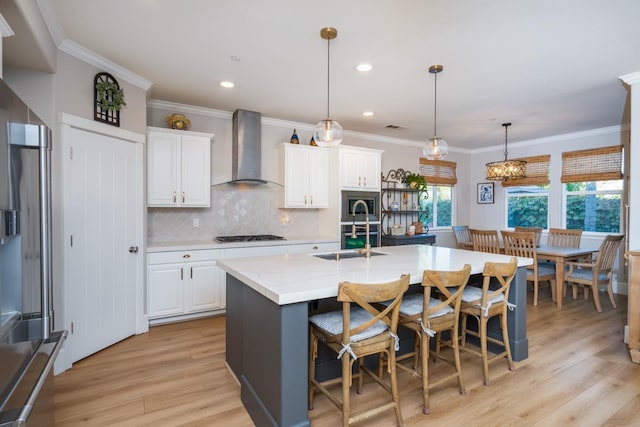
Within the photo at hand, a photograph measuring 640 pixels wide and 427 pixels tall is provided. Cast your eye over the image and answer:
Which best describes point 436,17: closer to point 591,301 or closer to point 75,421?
point 75,421

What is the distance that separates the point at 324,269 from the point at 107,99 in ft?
8.10

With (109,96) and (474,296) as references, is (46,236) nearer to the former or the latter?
(109,96)

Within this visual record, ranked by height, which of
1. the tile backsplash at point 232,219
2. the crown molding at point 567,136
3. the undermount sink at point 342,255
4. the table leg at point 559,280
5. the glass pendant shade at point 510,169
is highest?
the crown molding at point 567,136

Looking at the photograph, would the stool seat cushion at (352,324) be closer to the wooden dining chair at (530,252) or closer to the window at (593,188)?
the wooden dining chair at (530,252)

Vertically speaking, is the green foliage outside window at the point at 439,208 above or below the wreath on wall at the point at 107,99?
below

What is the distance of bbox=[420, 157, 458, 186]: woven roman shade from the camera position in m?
6.50

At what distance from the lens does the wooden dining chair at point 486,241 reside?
4.92 meters

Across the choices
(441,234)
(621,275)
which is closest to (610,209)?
(621,275)

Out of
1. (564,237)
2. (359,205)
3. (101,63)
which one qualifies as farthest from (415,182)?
(101,63)

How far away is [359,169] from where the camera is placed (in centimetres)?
494

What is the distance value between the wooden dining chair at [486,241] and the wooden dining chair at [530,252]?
0.14m

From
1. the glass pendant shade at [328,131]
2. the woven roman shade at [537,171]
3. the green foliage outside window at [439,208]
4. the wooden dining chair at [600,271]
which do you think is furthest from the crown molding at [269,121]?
the wooden dining chair at [600,271]

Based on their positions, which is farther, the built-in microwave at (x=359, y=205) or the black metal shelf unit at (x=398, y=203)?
the black metal shelf unit at (x=398, y=203)

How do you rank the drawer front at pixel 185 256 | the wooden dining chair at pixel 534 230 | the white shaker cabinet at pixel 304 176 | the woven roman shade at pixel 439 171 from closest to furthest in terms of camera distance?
the drawer front at pixel 185 256
the white shaker cabinet at pixel 304 176
the wooden dining chair at pixel 534 230
the woven roman shade at pixel 439 171
